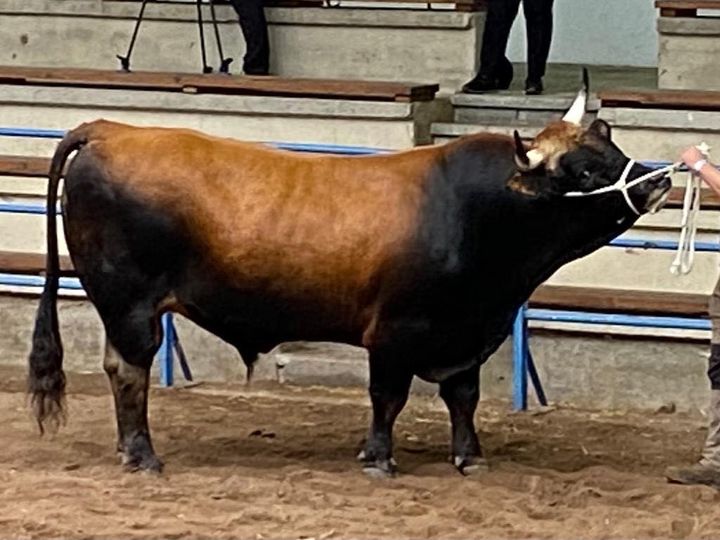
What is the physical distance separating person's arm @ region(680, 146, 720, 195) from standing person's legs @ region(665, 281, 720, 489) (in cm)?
48

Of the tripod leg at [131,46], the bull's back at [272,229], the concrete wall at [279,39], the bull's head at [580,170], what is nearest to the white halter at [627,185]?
the bull's head at [580,170]

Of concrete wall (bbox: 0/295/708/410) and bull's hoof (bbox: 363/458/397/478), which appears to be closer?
bull's hoof (bbox: 363/458/397/478)

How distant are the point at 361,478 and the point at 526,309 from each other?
1927 mm

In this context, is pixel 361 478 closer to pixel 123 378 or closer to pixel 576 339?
Answer: pixel 123 378

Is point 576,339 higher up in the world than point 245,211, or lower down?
lower down

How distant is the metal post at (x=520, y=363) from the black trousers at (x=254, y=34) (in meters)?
3.54

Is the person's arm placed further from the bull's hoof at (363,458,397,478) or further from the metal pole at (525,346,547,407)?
the metal pole at (525,346,547,407)

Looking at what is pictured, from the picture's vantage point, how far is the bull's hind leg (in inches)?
330

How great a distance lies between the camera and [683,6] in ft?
39.0

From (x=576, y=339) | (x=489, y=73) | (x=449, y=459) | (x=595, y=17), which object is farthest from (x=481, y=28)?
(x=449, y=459)

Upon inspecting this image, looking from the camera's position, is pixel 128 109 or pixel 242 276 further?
pixel 128 109

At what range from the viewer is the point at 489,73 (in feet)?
40.9

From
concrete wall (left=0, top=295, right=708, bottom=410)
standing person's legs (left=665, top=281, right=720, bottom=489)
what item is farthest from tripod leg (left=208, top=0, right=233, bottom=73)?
standing person's legs (left=665, top=281, right=720, bottom=489)

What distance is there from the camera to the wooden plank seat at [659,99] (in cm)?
1095
